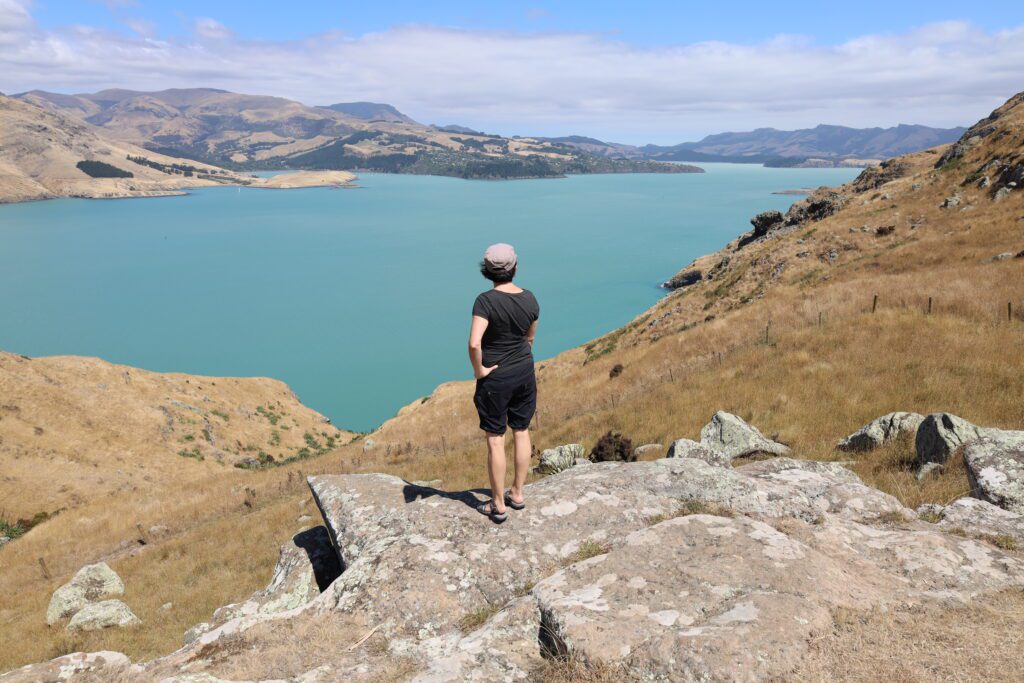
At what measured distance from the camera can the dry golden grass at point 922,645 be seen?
3.71 m

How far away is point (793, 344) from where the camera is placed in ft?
58.3

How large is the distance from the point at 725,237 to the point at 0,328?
170976mm

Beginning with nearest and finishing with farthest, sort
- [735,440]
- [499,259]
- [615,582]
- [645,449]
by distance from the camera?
[615,582]
[499,259]
[735,440]
[645,449]

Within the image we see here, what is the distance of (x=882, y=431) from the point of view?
9930 mm

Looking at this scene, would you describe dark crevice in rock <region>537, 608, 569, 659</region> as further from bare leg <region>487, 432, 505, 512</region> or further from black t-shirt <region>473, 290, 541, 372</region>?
black t-shirt <region>473, 290, 541, 372</region>

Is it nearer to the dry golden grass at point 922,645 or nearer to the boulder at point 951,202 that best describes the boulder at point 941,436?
the dry golden grass at point 922,645

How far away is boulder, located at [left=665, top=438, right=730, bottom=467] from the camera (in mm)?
9312

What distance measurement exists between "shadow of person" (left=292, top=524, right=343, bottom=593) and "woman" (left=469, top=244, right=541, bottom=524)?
114 inches

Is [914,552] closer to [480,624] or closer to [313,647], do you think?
[480,624]

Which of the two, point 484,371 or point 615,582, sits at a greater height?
point 484,371

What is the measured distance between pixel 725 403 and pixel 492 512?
9764 mm

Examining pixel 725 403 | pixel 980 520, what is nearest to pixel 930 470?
pixel 980 520

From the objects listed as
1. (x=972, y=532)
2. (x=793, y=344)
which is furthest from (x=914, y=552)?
(x=793, y=344)

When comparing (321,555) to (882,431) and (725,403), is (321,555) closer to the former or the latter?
(882,431)
